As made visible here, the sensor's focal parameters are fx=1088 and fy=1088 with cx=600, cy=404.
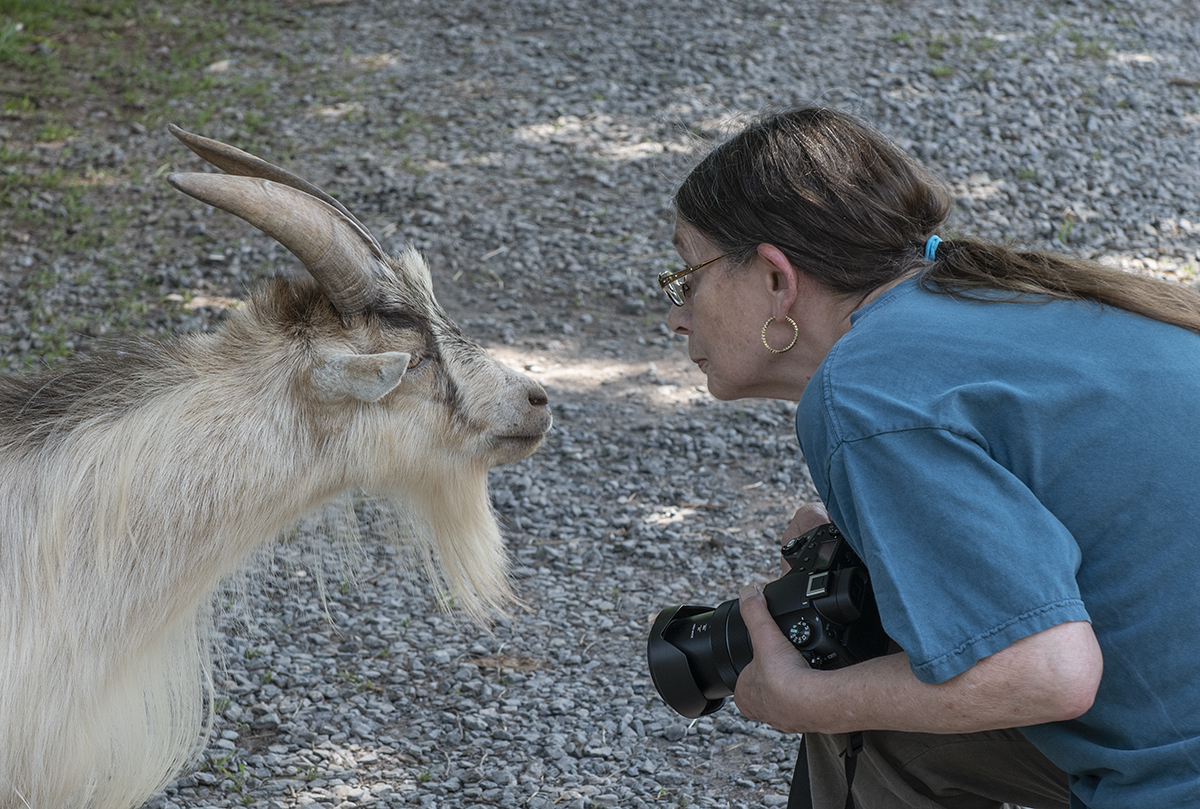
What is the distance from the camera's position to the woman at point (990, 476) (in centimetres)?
146

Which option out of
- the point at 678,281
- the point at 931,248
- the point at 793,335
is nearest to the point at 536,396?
the point at 678,281

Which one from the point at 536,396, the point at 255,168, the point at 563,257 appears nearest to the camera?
the point at 255,168

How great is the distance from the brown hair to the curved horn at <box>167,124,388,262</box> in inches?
32.3

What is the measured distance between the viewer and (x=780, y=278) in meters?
1.96

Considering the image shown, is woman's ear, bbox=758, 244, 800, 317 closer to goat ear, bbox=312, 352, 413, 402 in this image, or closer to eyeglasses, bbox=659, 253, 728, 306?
eyeglasses, bbox=659, 253, 728, 306

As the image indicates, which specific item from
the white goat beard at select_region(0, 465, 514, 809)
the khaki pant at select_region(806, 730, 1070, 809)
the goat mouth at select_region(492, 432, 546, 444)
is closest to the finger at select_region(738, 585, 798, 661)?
the khaki pant at select_region(806, 730, 1070, 809)

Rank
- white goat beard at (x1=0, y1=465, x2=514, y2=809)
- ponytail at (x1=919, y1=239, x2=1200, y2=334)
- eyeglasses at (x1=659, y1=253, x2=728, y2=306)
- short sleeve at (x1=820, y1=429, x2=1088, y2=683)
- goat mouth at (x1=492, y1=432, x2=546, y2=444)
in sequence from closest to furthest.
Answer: short sleeve at (x1=820, y1=429, x2=1088, y2=683)
ponytail at (x1=919, y1=239, x2=1200, y2=334)
eyeglasses at (x1=659, y1=253, x2=728, y2=306)
white goat beard at (x1=0, y1=465, x2=514, y2=809)
goat mouth at (x1=492, y1=432, x2=546, y2=444)

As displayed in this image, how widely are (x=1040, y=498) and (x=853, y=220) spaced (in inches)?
23.2

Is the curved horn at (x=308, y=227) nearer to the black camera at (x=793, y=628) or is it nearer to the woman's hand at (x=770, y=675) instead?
the black camera at (x=793, y=628)

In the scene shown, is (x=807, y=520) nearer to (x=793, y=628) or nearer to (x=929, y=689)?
(x=793, y=628)

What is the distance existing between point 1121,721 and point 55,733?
198 centimetres

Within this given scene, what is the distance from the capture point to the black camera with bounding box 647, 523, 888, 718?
181 centimetres

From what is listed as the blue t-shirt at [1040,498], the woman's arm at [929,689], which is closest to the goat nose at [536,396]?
the woman's arm at [929,689]

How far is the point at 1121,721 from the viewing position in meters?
1.62
